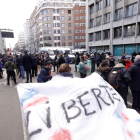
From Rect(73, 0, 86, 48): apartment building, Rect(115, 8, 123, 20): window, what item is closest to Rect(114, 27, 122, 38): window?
Rect(115, 8, 123, 20): window

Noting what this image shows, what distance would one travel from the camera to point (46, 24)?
5719 cm

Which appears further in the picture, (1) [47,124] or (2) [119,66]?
(2) [119,66]

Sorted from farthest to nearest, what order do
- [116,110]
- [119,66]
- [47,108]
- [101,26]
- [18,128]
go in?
[101,26] → [119,66] → [18,128] → [116,110] → [47,108]

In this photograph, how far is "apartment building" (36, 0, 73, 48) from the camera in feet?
186

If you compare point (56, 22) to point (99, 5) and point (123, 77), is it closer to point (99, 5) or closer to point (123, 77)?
point (99, 5)

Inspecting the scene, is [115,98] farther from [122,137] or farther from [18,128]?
[18,128]

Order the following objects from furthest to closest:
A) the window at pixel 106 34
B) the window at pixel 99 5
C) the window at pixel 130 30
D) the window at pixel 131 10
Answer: the window at pixel 99 5, the window at pixel 106 34, the window at pixel 130 30, the window at pixel 131 10

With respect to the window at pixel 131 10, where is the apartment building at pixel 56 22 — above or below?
above

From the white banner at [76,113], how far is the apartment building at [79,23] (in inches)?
2125

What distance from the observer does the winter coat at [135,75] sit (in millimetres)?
3695

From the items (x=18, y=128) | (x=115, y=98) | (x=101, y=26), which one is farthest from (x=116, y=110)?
(x=101, y=26)

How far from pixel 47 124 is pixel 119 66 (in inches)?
106

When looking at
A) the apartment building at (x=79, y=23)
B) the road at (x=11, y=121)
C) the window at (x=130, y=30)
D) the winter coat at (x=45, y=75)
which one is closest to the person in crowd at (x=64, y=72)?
the winter coat at (x=45, y=75)

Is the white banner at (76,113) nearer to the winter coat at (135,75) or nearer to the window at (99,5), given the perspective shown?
the winter coat at (135,75)
